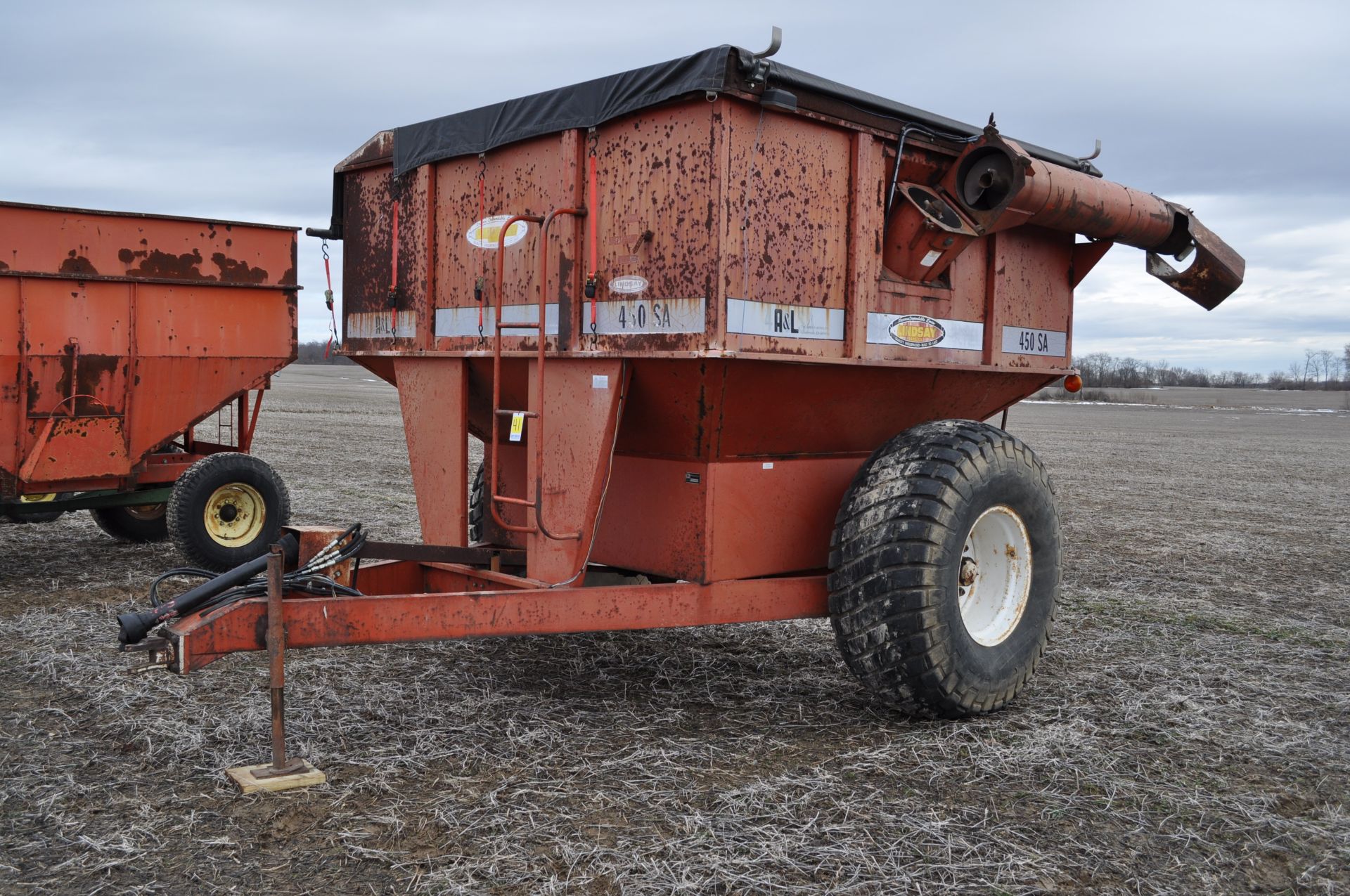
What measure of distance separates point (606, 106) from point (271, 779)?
2.95 m

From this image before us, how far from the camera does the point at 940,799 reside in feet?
13.3

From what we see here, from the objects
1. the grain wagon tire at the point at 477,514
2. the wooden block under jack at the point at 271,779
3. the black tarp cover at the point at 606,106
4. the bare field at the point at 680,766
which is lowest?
the bare field at the point at 680,766

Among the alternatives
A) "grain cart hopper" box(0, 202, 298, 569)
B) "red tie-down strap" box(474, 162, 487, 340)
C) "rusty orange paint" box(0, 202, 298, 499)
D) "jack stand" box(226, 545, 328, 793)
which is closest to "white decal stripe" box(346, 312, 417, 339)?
"red tie-down strap" box(474, 162, 487, 340)

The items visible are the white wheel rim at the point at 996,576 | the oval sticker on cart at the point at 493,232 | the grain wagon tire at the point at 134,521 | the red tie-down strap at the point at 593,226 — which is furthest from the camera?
the grain wagon tire at the point at 134,521

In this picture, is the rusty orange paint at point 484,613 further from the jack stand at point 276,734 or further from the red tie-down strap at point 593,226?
the red tie-down strap at point 593,226

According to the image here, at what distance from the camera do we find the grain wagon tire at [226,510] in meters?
8.13

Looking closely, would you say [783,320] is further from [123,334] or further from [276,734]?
[123,334]

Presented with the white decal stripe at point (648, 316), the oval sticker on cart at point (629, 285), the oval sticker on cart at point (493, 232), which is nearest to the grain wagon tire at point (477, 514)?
the oval sticker on cart at point (493, 232)

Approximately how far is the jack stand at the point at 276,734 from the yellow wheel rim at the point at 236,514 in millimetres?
4689

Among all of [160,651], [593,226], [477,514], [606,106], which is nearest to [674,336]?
[593,226]

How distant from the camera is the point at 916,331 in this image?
5.36m

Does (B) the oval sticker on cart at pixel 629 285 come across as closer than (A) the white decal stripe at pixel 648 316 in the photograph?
No

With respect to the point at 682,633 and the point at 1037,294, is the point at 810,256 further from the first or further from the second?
the point at 682,633

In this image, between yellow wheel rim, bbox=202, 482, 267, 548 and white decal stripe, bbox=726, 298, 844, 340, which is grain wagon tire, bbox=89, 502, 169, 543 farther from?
white decal stripe, bbox=726, 298, 844, 340
